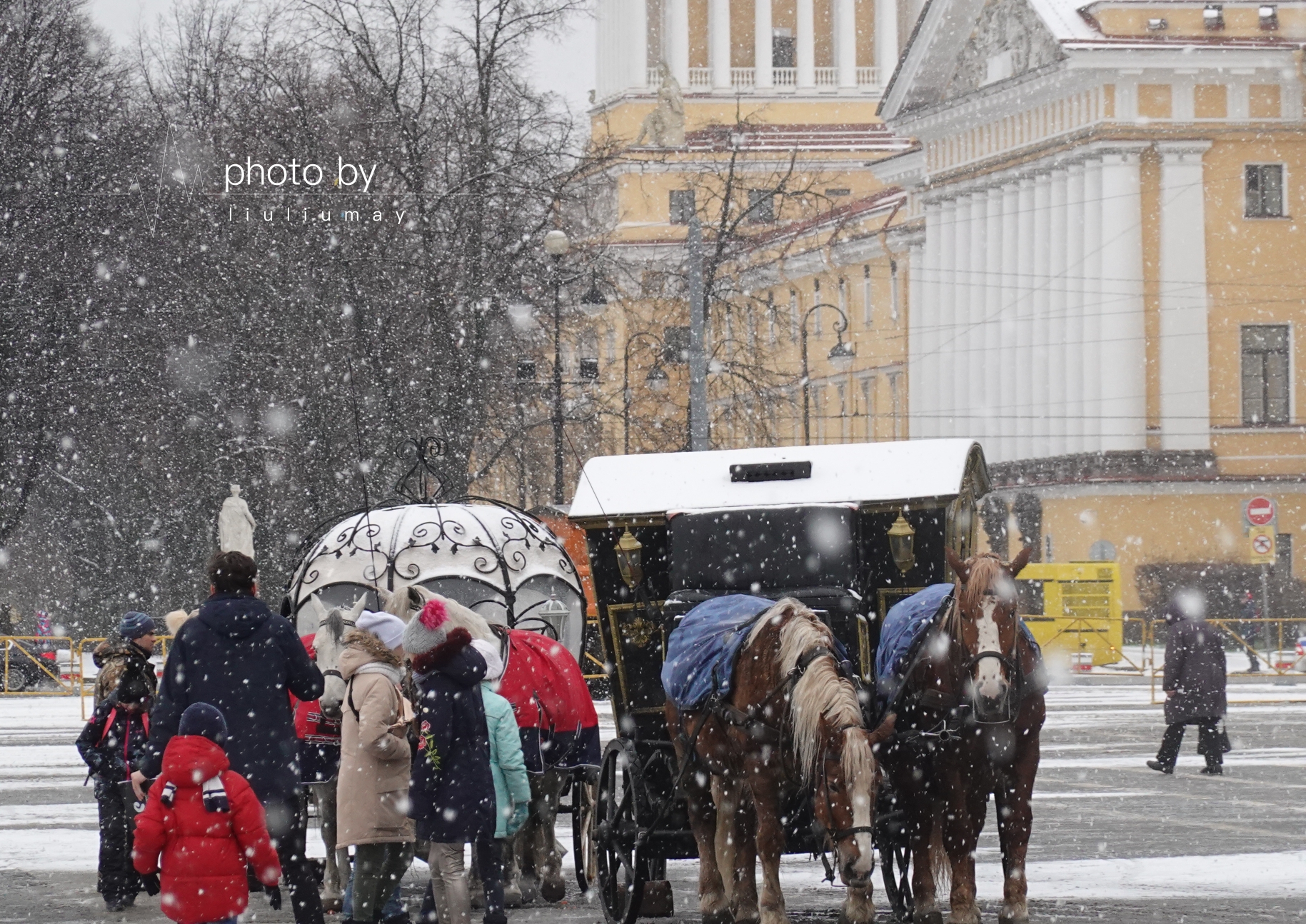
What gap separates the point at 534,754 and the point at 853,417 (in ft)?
200

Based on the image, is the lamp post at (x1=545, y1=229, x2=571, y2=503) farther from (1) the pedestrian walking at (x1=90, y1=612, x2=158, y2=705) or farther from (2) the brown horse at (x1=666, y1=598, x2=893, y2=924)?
(2) the brown horse at (x1=666, y1=598, x2=893, y2=924)

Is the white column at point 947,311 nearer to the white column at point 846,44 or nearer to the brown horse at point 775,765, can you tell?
the white column at point 846,44

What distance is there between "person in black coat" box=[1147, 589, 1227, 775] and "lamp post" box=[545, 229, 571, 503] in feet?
47.6

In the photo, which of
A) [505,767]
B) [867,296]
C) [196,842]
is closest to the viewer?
[196,842]

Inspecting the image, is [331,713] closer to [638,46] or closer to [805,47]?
[638,46]

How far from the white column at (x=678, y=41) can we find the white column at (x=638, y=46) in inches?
52.0

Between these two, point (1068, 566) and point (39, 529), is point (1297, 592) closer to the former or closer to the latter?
point (1068, 566)

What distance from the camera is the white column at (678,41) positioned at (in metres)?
98.6

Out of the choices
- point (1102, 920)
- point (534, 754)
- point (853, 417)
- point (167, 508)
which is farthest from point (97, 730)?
point (853, 417)

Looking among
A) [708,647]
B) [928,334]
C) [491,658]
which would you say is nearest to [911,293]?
[928,334]

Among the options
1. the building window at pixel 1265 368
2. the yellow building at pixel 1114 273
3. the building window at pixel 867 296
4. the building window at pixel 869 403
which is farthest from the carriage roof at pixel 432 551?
the building window at pixel 867 296

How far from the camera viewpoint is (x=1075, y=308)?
2307 inches

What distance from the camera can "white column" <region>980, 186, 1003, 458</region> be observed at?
6250 cm

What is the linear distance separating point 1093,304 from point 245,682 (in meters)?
49.8
